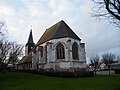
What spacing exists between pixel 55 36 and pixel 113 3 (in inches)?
1194

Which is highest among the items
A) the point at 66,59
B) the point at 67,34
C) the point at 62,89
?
the point at 67,34

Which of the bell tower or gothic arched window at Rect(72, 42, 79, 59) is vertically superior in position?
the bell tower

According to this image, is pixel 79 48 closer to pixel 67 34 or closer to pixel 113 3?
pixel 67 34

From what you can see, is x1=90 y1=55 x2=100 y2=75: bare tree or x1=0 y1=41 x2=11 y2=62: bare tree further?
x1=90 y1=55 x2=100 y2=75: bare tree

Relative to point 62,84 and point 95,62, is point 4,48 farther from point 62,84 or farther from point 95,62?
point 95,62

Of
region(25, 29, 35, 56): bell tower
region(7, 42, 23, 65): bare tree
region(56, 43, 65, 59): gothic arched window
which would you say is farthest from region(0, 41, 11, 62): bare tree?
region(25, 29, 35, 56): bell tower

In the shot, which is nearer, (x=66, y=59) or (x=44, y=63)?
(x=66, y=59)

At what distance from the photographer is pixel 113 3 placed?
1330 centimetres

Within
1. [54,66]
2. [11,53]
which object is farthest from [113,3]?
[11,53]

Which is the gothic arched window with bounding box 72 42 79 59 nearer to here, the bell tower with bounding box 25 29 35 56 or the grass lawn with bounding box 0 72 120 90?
the grass lawn with bounding box 0 72 120 90

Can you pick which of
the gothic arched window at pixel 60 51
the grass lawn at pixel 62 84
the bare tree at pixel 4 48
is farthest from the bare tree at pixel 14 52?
the grass lawn at pixel 62 84

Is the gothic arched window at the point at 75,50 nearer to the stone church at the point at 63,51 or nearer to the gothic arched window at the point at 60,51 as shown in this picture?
the stone church at the point at 63,51

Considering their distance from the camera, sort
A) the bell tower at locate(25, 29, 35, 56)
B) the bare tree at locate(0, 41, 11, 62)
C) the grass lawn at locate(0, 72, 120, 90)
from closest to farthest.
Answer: the grass lawn at locate(0, 72, 120, 90), the bare tree at locate(0, 41, 11, 62), the bell tower at locate(25, 29, 35, 56)

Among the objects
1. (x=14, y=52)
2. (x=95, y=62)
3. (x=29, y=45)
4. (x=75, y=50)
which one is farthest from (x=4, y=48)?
(x=95, y=62)
